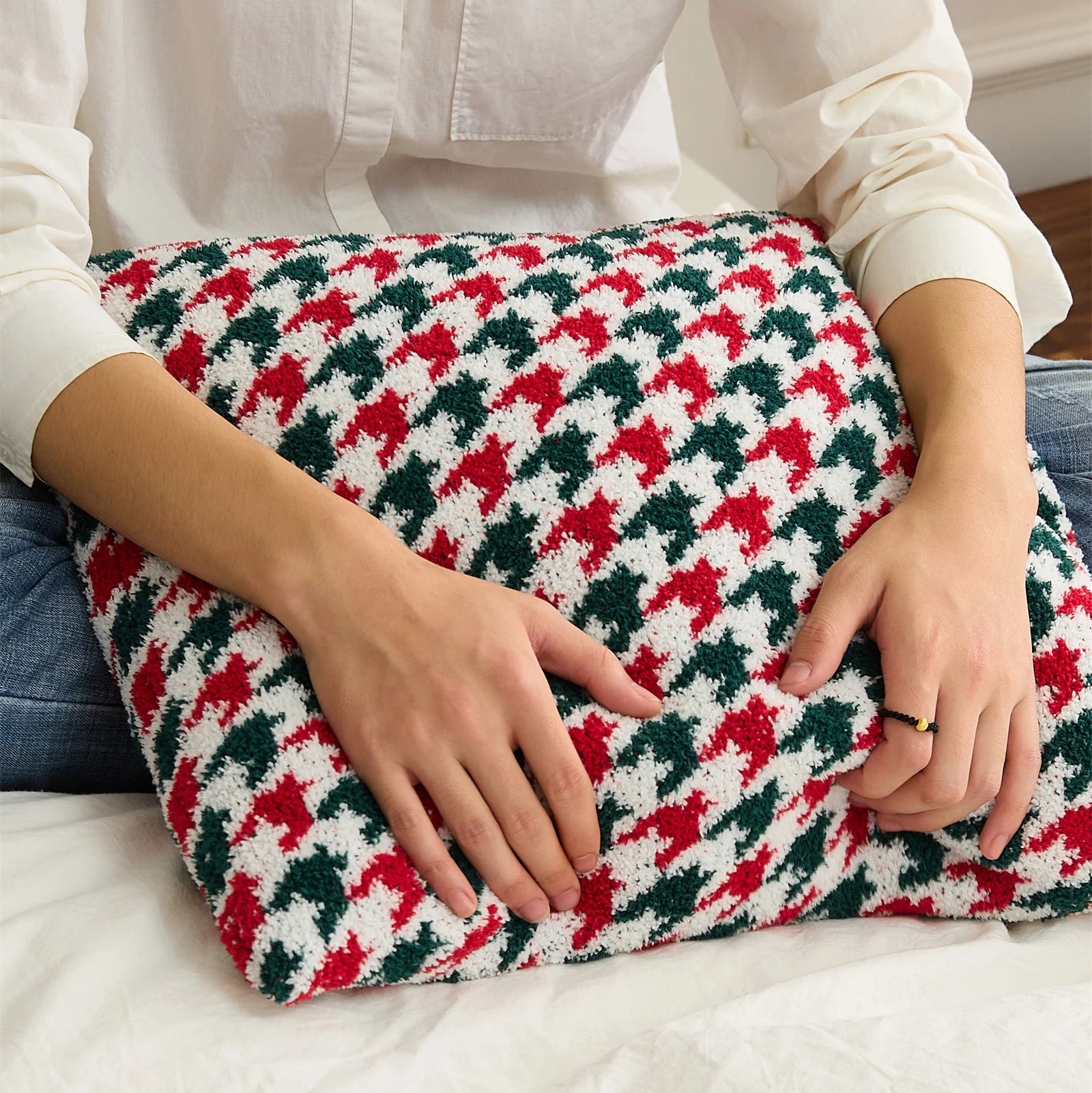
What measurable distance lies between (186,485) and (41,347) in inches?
4.6

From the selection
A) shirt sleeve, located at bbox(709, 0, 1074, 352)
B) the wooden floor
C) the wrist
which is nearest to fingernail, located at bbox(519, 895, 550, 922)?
the wrist

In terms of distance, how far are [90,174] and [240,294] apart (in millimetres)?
203

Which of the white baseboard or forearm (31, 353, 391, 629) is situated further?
the white baseboard

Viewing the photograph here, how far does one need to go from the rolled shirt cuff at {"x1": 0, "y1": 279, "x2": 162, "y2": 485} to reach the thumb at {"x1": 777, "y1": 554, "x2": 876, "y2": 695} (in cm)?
36

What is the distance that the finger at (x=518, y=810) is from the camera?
45cm

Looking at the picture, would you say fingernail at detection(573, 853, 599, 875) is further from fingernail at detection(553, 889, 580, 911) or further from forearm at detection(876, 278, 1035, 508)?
forearm at detection(876, 278, 1035, 508)

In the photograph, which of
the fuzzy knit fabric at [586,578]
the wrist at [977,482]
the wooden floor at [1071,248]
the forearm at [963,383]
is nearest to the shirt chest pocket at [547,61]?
the fuzzy knit fabric at [586,578]

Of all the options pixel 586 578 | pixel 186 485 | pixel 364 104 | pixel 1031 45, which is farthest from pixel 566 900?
pixel 1031 45

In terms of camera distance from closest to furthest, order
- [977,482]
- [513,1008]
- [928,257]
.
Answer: [513,1008]
[977,482]
[928,257]

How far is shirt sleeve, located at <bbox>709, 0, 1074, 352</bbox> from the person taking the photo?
667 millimetres

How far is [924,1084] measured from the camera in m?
0.36

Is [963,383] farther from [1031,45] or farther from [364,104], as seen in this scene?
[1031,45]

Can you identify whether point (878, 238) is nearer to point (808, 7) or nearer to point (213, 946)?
point (808, 7)

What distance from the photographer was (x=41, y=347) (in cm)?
53
